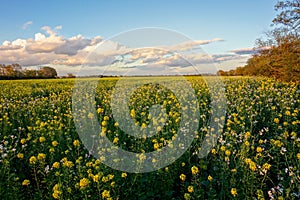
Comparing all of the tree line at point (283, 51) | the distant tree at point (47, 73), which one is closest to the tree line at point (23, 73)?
the distant tree at point (47, 73)

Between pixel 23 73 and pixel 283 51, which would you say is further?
pixel 23 73

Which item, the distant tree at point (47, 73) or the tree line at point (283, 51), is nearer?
the tree line at point (283, 51)

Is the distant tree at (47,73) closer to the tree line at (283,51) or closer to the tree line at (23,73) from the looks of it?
the tree line at (23,73)

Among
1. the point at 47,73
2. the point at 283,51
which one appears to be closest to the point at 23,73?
the point at 47,73

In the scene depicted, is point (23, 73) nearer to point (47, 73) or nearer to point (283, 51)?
point (47, 73)

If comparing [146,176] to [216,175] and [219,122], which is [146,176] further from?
[219,122]

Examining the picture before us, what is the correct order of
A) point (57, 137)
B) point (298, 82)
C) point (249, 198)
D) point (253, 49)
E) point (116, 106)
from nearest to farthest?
point (249, 198) < point (57, 137) < point (116, 106) < point (298, 82) < point (253, 49)

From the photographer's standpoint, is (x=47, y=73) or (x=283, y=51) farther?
(x=47, y=73)

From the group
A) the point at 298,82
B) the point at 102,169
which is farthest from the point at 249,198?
the point at 298,82

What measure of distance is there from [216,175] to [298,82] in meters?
18.4

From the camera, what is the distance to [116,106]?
8.12 meters

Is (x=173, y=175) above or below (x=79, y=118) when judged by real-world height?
below

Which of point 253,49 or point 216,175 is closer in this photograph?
point 216,175

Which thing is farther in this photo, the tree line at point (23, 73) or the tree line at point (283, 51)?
the tree line at point (23, 73)
